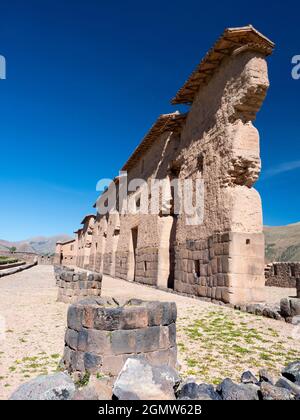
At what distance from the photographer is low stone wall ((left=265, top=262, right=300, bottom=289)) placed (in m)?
17.1

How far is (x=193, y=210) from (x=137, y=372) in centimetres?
915

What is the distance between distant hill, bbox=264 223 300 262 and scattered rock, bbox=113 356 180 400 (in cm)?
4712

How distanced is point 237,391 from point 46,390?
1755 millimetres

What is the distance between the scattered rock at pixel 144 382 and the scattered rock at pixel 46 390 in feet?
1.42

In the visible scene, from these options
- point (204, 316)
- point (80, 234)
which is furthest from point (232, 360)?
point (80, 234)

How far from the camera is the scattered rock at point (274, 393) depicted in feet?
9.78

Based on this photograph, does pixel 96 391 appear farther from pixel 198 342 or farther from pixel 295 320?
pixel 295 320

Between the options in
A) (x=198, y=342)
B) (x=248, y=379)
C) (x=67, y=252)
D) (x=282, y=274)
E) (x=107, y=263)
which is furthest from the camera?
(x=67, y=252)

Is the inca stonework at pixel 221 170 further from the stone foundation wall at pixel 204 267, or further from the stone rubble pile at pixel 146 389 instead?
the stone rubble pile at pixel 146 389

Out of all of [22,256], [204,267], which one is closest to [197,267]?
[204,267]

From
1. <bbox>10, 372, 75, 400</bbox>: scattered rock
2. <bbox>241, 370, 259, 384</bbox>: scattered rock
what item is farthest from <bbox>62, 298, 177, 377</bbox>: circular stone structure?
<bbox>241, 370, 259, 384</bbox>: scattered rock

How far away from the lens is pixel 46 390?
9.81 ft

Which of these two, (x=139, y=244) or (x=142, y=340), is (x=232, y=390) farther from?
(x=139, y=244)

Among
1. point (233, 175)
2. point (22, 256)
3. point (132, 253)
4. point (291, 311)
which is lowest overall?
point (291, 311)
